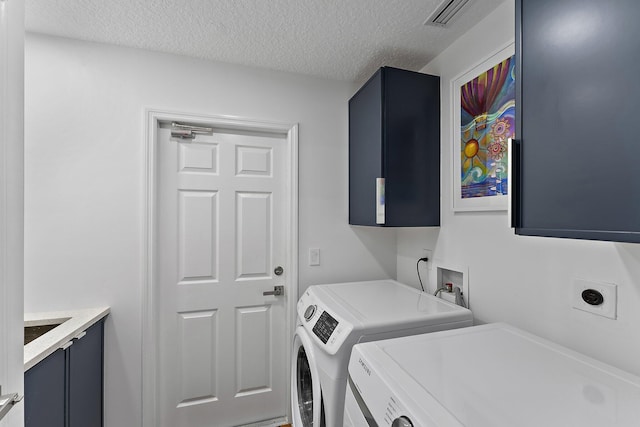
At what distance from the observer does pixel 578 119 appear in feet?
2.39

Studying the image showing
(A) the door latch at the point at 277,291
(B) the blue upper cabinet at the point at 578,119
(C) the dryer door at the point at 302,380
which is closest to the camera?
Answer: (B) the blue upper cabinet at the point at 578,119

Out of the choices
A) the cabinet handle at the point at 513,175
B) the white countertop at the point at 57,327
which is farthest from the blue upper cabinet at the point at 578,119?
the white countertop at the point at 57,327

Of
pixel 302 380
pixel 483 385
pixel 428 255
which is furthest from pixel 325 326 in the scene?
pixel 428 255

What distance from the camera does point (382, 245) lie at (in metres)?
2.12

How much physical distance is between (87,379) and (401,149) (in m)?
2.03

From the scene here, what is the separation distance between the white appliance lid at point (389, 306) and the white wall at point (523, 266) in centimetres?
22

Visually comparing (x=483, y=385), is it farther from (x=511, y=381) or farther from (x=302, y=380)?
(x=302, y=380)

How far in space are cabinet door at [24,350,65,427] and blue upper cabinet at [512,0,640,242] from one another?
1752mm

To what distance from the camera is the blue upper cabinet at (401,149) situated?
1.56 metres

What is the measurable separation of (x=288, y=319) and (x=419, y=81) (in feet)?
5.61

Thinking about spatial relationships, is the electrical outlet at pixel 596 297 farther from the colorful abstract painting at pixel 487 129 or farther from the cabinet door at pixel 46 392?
the cabinet door at pixel 46 392

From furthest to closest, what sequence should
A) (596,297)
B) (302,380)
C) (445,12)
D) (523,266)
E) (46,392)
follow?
1. (302,380)
2. (445,12)
3. (523,266)
4. (46,392)
5. (596,297)

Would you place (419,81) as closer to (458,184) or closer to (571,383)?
(458,184)

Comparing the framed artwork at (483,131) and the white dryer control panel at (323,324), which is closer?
the white dryer control panel at (323,324)
